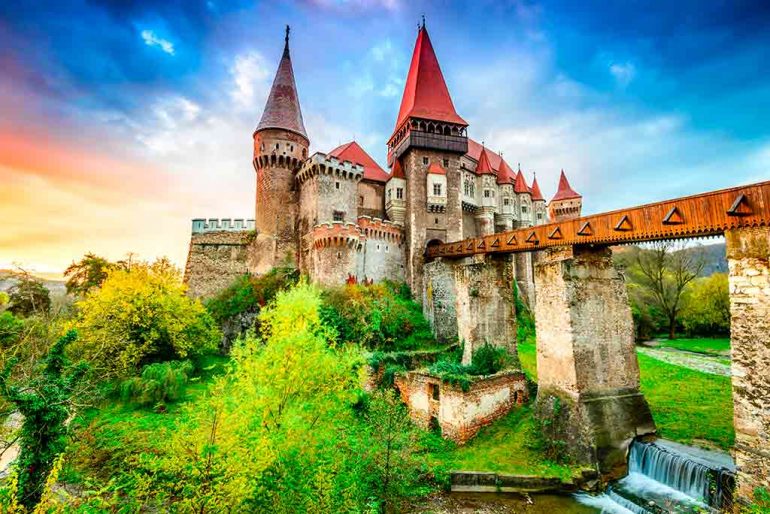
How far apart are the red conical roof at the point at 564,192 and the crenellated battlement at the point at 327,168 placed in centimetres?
2267

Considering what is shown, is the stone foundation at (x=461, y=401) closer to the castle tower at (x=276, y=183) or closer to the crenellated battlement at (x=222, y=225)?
the castle tower at (x=276, y=183)

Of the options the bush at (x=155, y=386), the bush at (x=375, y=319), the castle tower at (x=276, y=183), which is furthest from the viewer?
the castle tower at (x=276, y=183)

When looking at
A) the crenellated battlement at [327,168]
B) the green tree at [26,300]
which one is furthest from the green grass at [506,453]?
the green tree at [26,300]

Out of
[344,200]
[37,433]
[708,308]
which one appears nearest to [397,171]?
[344,200]

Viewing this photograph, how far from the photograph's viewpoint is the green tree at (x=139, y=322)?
54.9ft

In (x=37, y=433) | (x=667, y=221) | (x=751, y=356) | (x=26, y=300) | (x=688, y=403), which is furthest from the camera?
(x=26, y=300)

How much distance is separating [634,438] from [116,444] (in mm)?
16644

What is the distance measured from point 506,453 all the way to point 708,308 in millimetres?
29463

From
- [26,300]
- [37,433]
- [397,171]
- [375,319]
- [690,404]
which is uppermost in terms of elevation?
[397,171]

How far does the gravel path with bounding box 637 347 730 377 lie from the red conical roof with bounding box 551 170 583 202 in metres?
16.8

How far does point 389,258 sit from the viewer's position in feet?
84.2

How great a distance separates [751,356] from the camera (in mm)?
7629

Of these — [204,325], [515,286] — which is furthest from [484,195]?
[204,325]

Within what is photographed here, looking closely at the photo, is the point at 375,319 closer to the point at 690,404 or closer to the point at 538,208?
the point at 690,404
